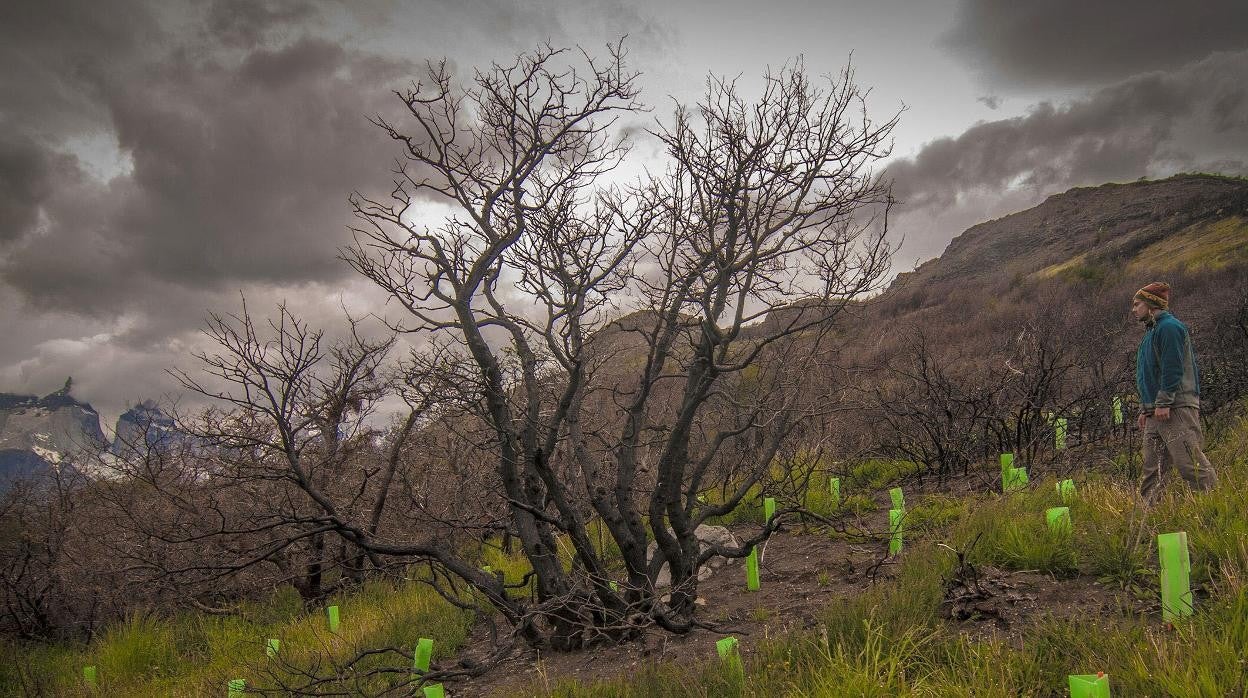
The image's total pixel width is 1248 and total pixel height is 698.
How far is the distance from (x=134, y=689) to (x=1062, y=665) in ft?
26.9

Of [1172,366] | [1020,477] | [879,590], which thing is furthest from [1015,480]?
[879,590]

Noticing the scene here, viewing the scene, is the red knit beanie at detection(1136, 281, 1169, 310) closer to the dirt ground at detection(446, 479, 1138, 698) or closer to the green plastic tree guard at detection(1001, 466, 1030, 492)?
the green plastic tree guard at detection(1001, 466, 1030, 492)

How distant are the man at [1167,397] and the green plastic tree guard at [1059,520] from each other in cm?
97

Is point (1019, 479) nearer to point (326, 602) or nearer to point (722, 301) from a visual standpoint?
point (722, 301)

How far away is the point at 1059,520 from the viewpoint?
4.17 metres

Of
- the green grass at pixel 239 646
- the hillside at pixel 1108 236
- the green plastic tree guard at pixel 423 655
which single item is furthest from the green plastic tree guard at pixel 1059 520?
the hillside at pixel 1108 236

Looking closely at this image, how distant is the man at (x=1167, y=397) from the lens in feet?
15.6

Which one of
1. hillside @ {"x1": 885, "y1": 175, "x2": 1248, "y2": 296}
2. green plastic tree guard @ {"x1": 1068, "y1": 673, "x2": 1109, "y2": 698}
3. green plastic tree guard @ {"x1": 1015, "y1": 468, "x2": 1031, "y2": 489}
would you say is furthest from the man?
hillside @ {"x1": 885, "y1": 175, "x2": 1248, "y2": 296}

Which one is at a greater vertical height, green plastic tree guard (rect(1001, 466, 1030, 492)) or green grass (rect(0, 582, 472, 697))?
green plastic tree guard (rect(1001, 466, 1030, 492))

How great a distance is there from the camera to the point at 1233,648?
8.16 feet

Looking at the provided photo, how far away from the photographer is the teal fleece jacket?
4.91m

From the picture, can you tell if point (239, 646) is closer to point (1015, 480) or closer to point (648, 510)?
point (648, 510)

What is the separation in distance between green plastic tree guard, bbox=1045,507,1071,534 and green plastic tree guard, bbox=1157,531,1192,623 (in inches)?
48.3

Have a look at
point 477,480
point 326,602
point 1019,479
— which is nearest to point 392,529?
point 326,602
